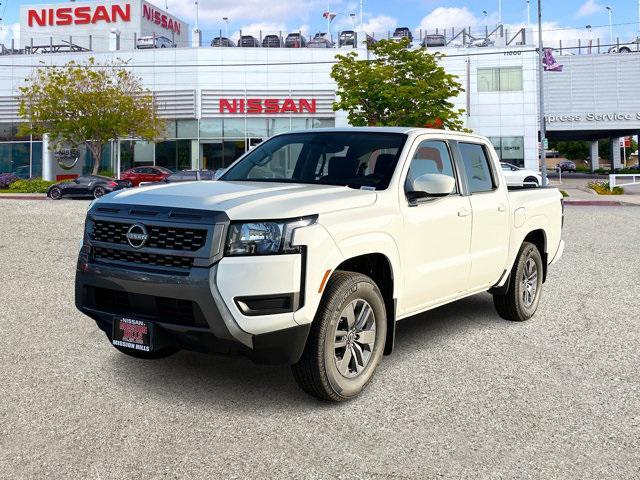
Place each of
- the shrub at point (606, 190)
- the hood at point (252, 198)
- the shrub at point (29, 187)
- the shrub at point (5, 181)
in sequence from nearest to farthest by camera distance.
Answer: the hood at point (252, 198) → the shrub at point (606, 190) → the shrub at point (29, 187) → the shrub at point (5, 181)

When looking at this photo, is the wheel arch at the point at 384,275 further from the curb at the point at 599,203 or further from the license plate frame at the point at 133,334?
the curb at the point at 599,203

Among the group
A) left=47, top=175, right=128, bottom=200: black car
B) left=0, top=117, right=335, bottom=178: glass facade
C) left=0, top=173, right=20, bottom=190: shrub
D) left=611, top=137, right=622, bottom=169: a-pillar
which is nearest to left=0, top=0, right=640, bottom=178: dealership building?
left=0, top=117, right=335, bottom=178: glass facade

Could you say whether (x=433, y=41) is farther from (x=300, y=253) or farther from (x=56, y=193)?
(x=300, y=253)

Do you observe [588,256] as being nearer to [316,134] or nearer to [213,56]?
[316,134]

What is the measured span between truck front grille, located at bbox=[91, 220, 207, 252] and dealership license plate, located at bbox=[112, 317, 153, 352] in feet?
1.64

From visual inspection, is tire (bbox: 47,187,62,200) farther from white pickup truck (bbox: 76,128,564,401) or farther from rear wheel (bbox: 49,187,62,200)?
white pickup truck (bbox: 76,128,564,401)

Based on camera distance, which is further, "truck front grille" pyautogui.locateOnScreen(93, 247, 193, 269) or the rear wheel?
the rear wheel

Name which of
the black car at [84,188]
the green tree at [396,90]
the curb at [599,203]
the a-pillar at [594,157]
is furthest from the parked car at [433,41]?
the a-pillar at [594,157]

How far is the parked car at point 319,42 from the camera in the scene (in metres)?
47.8

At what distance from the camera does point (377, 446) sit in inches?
142

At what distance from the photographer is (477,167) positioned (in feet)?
19.9

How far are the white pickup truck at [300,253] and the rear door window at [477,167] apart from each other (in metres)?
0.09

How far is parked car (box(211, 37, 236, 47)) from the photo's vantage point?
47500 mm

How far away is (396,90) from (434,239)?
27833 millimetres
